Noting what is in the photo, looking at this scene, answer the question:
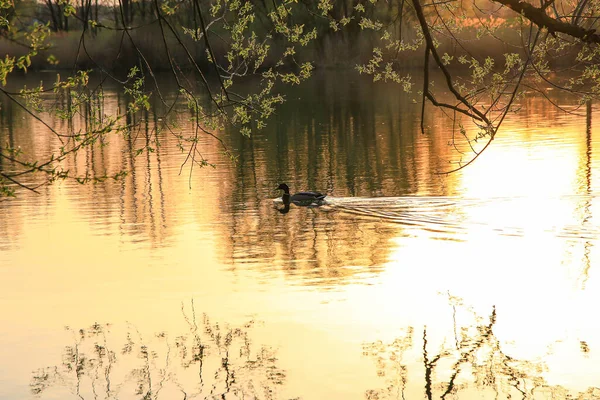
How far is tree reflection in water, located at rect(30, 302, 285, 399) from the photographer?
10.6 meters

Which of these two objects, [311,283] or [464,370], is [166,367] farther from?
[311,283]

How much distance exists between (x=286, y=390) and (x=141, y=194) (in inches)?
570

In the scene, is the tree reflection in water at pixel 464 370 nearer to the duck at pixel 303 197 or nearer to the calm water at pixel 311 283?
the calm water at pixel 311 283

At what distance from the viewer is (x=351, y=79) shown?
66812 mm

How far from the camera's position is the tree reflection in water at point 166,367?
10609mm

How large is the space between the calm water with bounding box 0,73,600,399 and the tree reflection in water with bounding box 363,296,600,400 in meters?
0.03

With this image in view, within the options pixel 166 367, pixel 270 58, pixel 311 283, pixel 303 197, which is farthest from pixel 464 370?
pixel 270 58

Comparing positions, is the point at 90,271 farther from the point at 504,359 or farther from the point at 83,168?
the point at 83,168

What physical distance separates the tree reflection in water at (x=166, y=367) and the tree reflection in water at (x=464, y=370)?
4.21 feet

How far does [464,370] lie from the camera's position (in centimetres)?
1084

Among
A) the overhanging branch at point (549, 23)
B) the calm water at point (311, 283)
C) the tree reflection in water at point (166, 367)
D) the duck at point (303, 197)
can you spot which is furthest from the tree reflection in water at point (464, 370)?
the duck at point (303, 197)

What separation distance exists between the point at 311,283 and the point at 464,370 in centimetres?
451

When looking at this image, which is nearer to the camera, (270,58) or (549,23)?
(549,23)

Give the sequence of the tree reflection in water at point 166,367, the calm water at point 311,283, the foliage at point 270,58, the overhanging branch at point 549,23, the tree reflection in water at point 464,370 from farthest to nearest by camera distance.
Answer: the calm water at point 311,283
the tree reflection in water at point 166,367
the tree reflection in water at point 464,370
the foliage at point 270,58
the overhanging branch at point 549,23
